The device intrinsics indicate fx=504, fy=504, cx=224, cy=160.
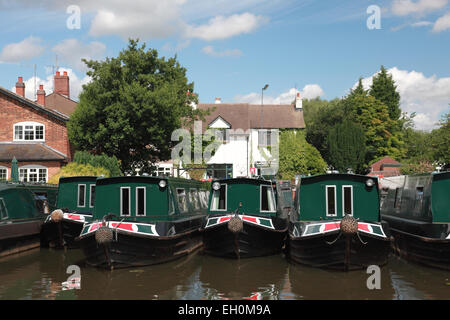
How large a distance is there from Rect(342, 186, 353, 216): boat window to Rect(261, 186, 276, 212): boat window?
119 inches

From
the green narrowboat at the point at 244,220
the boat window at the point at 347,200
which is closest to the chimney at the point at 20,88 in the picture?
the green narrowboat at the point at 244,220

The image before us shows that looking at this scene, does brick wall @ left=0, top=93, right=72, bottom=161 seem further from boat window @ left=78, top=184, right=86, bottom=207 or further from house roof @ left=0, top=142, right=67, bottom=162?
boat window @ left=78, top=184, right=86, bottom=207

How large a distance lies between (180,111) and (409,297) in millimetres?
24392

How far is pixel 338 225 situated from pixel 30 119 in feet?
88.5

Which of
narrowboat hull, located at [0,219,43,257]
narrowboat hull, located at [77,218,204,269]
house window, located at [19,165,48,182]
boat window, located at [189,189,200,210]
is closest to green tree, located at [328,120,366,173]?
house window, located at [19,165,48,182]

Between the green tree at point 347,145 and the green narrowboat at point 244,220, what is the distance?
3704 cm

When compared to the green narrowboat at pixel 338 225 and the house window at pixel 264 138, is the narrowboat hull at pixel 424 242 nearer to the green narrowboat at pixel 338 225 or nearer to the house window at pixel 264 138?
the green narrowboat at pixel 338 225

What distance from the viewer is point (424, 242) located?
43.8ft

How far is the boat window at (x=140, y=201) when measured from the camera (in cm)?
1474

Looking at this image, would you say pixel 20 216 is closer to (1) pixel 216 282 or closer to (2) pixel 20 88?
(1) pixel 216 282

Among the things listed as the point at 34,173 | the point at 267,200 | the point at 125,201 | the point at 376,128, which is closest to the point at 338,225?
the point at 267,200
